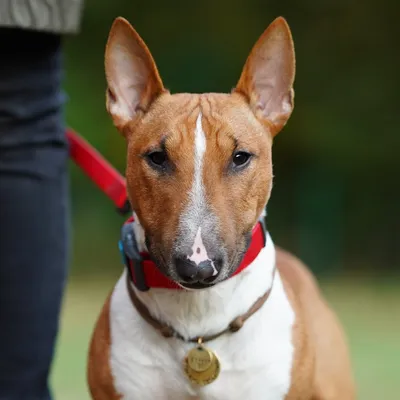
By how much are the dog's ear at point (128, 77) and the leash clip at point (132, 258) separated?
32cm

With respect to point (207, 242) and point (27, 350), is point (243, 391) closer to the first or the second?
point (207, 242)

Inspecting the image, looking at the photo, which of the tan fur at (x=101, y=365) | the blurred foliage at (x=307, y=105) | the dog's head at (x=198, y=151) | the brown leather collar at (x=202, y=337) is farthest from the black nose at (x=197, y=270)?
the blurred foliage at (x=307, y=105)

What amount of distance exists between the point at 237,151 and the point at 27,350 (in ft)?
3.53

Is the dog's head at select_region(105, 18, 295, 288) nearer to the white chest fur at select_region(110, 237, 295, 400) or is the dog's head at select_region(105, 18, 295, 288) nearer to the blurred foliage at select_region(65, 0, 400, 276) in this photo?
the white chest fur at select_region(110, 237, 295, 400)

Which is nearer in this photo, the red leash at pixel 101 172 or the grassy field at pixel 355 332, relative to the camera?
the red leash at pixel 101 172

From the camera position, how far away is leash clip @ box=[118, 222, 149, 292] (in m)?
2.86

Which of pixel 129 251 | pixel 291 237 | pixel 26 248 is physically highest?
pixel 129 251

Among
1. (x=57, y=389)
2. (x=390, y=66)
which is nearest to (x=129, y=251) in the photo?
(x=57, y=389)

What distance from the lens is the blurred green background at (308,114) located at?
32.1 ft

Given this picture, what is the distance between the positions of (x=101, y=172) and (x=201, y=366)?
93 cm

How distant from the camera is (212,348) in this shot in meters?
2.87

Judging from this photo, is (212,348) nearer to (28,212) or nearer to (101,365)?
(101,365)

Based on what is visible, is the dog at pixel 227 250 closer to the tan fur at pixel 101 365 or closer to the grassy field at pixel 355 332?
the tan fur at pixel 101 365

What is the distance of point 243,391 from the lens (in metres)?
2.84
